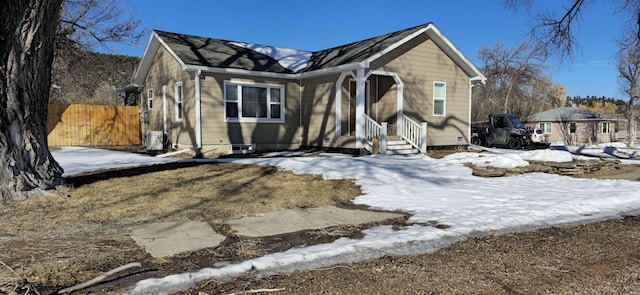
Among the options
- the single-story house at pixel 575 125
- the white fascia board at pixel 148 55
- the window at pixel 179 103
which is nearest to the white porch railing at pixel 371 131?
the window at pixel 179 103

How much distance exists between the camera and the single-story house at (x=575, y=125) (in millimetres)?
35719

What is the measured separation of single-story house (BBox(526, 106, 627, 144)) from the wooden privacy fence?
106 feet

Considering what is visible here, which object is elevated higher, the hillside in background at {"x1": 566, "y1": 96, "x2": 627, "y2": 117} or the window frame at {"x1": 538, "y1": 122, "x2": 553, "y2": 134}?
the hillside in background at {"x1": 566, "y1": 96, "x2": 627, "y2": 117}

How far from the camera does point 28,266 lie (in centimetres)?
353

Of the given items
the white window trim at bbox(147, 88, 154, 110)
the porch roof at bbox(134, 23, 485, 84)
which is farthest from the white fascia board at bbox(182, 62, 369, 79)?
the white window trim at bbox(147, 88, 154, 110)

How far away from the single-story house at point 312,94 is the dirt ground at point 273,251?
7.26 m

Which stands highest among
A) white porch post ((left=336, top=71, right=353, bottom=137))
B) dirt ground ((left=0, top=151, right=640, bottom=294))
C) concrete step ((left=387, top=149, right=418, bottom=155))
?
white porch post ((left=336, top=71, right=353, bottom=137))

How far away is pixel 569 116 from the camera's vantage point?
36312mm

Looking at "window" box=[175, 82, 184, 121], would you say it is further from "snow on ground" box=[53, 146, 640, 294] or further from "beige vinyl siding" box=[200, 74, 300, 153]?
"snow on ground" box=[53, 146, 640, 294]

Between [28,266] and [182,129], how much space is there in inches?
452

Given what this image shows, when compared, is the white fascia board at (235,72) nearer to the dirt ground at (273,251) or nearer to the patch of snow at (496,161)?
the patch of snow at (496,161)

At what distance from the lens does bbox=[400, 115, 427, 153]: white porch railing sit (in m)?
14.4

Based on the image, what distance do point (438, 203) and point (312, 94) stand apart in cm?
931

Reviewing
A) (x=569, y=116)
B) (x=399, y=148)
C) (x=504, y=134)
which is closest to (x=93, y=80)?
(x=399, y=148)
